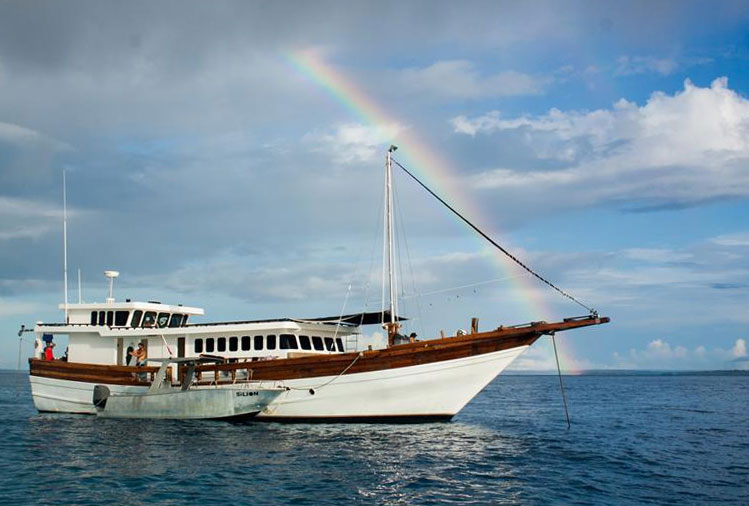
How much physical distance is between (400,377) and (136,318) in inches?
605

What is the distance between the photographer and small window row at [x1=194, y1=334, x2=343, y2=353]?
104ft

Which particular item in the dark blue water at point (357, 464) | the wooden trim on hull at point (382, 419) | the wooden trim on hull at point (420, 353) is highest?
the wooden trim on hull at point (420, 353)

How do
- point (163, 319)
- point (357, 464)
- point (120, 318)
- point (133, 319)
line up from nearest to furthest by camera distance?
point (357, 464) < point (133, 319) < point (120, 318) < point (163, 319)

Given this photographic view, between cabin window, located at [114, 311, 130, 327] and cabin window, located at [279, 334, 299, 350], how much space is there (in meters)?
9.00

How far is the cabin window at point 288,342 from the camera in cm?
3175

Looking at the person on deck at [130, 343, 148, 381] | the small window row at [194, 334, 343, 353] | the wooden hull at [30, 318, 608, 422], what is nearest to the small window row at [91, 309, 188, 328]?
the person on deck at [130, 343, 148, 381]

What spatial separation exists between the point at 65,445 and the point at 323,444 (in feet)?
30.5

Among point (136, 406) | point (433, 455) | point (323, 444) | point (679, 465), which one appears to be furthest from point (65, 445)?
point (679, 465)

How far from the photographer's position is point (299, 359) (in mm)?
29062

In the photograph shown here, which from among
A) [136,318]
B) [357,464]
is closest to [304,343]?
[136,318]

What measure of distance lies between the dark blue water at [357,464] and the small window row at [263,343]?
4.08 metres

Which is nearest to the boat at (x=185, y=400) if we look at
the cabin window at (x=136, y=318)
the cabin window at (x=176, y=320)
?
the cabin window at (x=136, y=318)

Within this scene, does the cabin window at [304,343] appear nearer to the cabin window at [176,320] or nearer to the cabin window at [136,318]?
the cabin window at [176,320]

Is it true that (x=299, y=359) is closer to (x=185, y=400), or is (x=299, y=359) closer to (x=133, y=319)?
(x=185, y=400)
